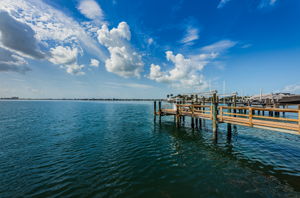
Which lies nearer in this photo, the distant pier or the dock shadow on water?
the dock shadow on water

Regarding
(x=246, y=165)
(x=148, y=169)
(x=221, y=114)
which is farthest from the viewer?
(x=221, y=114)

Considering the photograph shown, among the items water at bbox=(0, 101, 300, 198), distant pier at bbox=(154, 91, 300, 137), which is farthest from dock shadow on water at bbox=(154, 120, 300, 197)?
distant pier at bbox=(154, 91, 300, 137)

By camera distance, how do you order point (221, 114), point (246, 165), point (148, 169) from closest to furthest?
point (148, 169) → point (246, 165) → point (221, 114)

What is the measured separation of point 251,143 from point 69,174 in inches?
616

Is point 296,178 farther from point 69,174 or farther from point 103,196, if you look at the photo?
point 69,174

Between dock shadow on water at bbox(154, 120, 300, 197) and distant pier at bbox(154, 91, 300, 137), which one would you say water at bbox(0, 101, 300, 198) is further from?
distant pier at bbox(154, 91, 300, 137)

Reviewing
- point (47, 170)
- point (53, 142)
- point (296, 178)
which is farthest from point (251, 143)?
point (53, 142)

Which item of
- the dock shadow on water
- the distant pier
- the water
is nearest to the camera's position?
the water

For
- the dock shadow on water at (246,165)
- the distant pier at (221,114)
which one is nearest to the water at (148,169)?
the dock shadow on water at (246,165)

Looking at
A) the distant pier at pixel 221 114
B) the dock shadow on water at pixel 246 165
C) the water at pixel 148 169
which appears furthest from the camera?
the distant pier at pixel 221 114

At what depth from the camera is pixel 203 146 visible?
36.9 ft

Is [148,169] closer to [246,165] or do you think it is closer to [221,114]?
[246,165]

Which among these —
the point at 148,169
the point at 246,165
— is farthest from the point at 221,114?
the point at 148,169

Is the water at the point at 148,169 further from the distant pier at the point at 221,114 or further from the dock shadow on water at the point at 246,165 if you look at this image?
the distant pier at the point at 221,114
